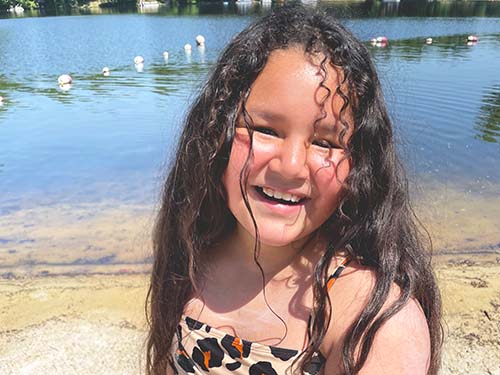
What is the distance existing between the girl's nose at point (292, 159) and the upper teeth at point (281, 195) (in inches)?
2.5

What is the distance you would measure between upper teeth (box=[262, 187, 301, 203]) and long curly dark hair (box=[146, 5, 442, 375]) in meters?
0.15

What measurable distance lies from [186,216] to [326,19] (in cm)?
81

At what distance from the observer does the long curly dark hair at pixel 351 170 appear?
1.29m

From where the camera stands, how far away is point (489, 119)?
10.2m

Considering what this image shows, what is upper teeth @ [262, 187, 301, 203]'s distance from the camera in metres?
1.30

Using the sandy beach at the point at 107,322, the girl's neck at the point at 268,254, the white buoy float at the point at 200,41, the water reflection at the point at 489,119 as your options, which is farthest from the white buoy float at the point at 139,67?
the girl's neck at the point at 268,254

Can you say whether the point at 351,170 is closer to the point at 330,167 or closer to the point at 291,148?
the point at 330,167

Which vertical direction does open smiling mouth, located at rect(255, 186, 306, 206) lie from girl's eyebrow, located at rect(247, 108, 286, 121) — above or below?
below

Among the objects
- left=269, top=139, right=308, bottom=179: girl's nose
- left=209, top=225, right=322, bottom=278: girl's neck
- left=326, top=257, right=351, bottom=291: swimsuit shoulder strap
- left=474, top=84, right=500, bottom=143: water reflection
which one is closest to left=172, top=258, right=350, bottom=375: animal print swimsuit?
left=326, top=257, right=351, bottom=291: swimsuit shoulder strap

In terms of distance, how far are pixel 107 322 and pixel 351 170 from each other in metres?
3.34

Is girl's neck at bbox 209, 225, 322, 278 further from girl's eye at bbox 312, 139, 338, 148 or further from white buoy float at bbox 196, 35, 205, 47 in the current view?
white buoy float at bbox 196, 35, 205, 47

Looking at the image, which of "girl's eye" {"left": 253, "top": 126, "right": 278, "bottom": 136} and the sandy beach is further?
Answer: the sandy beach

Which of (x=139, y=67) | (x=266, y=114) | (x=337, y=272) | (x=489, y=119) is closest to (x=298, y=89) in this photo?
(x=266, y=114)

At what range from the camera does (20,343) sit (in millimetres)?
3826
